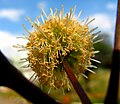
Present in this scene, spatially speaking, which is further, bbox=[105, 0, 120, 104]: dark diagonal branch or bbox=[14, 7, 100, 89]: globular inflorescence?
bbox=[14, 7, 100, 89]: globular inflorescence

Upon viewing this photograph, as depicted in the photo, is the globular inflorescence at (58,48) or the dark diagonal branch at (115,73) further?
the globular inflorescence at (58,48)

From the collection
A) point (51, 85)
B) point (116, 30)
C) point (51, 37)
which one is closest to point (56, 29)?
point (51, 37)

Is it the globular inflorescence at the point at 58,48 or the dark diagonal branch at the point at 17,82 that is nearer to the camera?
the dark diagonal branch at the point at 17,82

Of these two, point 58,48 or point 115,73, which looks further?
point 58,48
